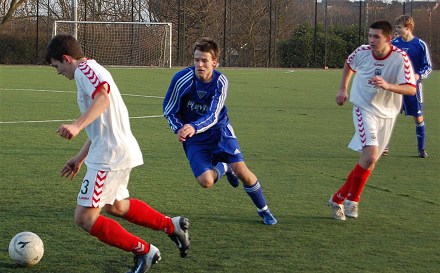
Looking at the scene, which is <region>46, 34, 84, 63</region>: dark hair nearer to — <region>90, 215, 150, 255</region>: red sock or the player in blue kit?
<region>90, 215, 150, 255</region>: red sock

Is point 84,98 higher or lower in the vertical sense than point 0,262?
higher

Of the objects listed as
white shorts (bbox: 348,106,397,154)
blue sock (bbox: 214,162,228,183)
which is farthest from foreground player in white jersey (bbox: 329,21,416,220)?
blue sock (bbox: 214,162,228,183)

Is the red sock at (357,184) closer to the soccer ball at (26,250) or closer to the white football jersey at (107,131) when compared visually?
the white football jersey at (107,131)

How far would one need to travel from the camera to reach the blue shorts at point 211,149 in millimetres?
6078

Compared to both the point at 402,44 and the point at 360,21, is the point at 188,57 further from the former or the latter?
the point at 402,44

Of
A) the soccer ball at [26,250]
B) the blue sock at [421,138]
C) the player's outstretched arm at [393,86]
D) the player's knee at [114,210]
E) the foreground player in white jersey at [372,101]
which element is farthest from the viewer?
the blue sock at [421,138]

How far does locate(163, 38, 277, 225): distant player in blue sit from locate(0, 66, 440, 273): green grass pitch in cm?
37

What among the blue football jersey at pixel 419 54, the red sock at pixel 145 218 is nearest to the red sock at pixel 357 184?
the red sock at pixel 145 218

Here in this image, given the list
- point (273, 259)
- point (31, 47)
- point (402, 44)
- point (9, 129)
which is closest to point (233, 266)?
point (273, 259)

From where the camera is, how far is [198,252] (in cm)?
528

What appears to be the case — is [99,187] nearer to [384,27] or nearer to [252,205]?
[252,205]

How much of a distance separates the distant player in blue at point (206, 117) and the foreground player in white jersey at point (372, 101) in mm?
813

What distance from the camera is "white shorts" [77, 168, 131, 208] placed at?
180 inches

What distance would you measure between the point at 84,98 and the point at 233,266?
1414mm
